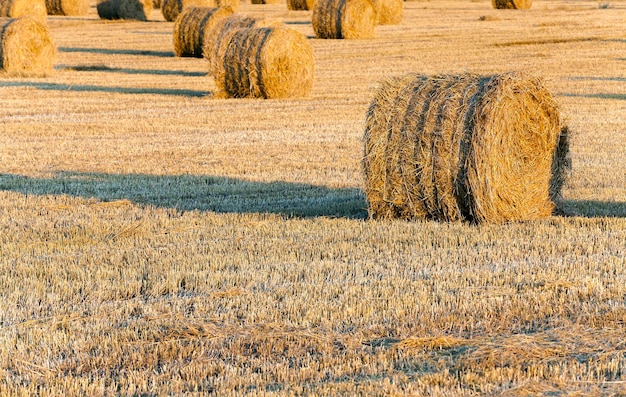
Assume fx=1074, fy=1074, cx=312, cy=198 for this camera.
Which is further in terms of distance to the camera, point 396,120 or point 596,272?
point 396,120

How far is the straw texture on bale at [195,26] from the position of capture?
27.9 meters

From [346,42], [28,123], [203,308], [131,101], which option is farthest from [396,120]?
[346,42]

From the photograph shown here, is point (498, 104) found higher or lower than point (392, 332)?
higher

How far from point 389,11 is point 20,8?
41.2ft

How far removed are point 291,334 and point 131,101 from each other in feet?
47.9

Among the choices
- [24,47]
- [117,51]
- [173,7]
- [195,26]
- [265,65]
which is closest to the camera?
[265,65]

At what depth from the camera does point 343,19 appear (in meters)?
32.0

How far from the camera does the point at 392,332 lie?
629cm

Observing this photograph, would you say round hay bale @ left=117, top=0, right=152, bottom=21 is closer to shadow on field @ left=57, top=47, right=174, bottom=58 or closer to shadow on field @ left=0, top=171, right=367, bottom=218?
shadow on field @ left=57, top=47, right=174, bottom=58

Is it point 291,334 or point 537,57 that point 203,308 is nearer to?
point 291,334

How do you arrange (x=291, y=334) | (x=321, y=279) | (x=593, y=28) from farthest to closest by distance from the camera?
(x=593, y=28)
(x=321, y=279)
(x=291, y=334)

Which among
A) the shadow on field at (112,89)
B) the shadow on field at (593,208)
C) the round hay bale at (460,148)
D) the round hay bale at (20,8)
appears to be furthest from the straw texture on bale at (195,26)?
the round hay bale at (460,148)

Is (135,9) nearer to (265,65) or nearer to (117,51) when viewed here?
(117,51)

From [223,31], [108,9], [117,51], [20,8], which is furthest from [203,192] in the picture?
[108,9]
